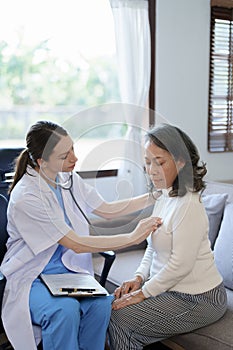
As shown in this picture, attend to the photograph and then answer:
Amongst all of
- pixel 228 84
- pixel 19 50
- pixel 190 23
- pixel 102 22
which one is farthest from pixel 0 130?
pixel 228 84

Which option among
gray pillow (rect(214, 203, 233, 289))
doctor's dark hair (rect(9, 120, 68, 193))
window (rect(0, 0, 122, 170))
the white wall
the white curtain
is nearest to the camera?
doctor's dark hair (rect(9, 120, 68, 193))

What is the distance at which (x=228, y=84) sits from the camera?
404cm

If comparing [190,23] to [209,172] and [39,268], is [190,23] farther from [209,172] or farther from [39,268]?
[39,268]

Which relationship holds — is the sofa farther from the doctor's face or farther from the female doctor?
the doctor's face

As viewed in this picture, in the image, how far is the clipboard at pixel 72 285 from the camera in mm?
1918

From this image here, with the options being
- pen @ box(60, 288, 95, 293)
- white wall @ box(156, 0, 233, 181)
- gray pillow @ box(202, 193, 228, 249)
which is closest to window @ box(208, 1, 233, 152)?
white wall @ box(156, 0, 233, 181)

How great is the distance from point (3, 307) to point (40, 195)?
448 mm

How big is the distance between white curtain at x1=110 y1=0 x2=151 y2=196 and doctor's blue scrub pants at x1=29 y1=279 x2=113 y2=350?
54.6 inches

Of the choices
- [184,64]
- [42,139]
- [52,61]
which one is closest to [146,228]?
[42,139]

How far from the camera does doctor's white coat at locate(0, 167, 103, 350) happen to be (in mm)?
1909

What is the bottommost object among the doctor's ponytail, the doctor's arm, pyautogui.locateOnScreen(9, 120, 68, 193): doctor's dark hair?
the doctor's arm

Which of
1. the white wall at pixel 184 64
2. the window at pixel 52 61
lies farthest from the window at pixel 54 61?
the white wall at pixel 184 64

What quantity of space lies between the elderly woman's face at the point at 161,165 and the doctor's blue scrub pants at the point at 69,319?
50cm

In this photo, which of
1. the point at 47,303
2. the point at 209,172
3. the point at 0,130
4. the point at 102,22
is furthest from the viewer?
the point at 209,172
